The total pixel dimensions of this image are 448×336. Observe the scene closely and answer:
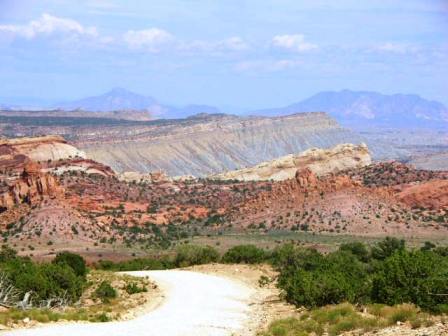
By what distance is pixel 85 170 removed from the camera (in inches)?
4776

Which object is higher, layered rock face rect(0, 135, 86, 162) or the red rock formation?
layered rock face rect(0, 135, 86, 162)

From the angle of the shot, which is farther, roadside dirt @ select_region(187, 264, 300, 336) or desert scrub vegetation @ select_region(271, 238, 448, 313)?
roadside dirt @ select_region(187, 264, 300, 336)

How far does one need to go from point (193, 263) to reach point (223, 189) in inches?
2778

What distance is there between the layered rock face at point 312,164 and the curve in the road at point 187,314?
10822 cm

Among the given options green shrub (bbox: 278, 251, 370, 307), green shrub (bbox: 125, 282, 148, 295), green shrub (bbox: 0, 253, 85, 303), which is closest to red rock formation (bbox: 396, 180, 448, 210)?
green shrub (bbox: 125, 282, 148, 295)

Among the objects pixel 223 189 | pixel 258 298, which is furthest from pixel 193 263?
pixel 223 189

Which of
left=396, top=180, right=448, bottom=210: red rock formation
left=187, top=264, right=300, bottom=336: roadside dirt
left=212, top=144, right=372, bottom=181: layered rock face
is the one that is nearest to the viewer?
left=187, top=264, right=300, bottom=336: roadside dirt

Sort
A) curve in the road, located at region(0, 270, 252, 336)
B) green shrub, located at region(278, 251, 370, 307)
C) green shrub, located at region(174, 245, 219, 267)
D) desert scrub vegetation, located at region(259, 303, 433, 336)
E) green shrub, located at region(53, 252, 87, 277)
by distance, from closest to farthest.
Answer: desert scrub vegetation, located at region(259, 303, 433, 336) → curve in the road, located at region(0, 270, 252, 336) → green shrub, located at region(278, 251, 370, 307) → green shrub, located at region(53, 252, 87, 277) → green shrub, located at region(174, 245, 219, 267)

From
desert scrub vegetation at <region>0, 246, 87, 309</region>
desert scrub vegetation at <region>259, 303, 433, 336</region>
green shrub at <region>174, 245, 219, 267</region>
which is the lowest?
green shrub at <region>174, 245, 219, 267</region>

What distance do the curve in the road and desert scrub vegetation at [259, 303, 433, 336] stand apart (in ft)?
6.69

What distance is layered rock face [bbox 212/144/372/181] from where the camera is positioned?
148625 millimetres

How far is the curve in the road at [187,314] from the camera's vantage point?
21391 millimetres

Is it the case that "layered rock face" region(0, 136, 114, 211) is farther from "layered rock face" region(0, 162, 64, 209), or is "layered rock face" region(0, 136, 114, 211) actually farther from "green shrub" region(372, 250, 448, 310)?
"green shrub" region(372, 250, 448, 310)

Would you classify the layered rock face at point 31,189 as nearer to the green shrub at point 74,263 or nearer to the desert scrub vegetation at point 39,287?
the green shrub at point 74,263
